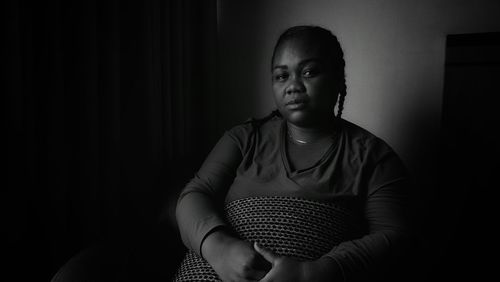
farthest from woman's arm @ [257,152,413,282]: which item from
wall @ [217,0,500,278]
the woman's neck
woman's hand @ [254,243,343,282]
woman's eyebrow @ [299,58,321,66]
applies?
wall @ [217,0,500,278]

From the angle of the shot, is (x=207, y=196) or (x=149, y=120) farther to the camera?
(x=149, y=120)

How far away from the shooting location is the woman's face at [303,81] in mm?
923

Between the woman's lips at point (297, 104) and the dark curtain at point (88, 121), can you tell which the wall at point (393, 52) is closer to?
the dark curtain at point (88, 121)

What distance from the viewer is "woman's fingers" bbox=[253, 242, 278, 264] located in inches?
28.9

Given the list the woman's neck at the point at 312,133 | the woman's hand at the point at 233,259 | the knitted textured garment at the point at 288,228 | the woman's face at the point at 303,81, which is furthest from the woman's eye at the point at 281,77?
the woman's hand at the point at 233,259

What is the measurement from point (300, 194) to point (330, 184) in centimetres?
7

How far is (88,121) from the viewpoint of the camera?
1.03 meters

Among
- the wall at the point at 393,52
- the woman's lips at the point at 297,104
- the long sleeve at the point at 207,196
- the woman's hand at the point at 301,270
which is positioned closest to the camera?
the woman's hand at the point at 301,270

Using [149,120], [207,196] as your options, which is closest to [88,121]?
[149,120]

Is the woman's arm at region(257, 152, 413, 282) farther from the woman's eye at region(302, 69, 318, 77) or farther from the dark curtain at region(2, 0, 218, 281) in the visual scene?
the dark curtain at region(2, 0, 218, 281)

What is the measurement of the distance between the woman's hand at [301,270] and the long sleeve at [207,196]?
0.16 meters

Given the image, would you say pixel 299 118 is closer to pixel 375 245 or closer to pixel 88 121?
pixel 375 245

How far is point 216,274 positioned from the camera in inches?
31.4

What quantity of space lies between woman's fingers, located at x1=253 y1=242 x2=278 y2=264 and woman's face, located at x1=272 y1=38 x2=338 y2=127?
13.0 inches
